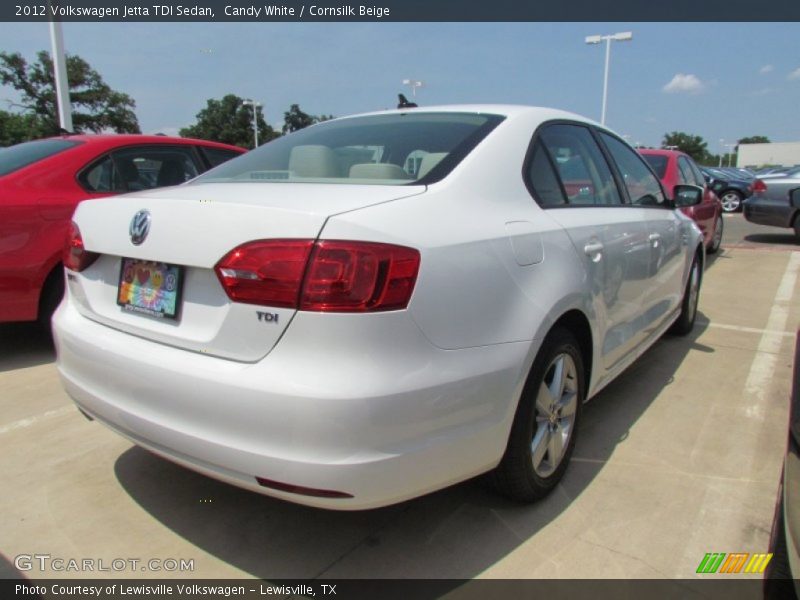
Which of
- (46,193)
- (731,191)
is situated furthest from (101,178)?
(731,191)

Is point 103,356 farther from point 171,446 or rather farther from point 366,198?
point 366,198

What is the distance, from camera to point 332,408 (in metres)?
1.57

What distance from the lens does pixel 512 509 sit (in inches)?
91.3

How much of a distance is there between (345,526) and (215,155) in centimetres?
400

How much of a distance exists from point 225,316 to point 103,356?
585mm

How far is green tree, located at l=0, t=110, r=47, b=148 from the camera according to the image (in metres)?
32.0

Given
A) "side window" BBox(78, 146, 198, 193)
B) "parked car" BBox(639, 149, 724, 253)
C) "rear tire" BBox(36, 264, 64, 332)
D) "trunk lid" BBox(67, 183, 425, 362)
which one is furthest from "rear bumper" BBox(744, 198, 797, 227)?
"rear tire" BBox(36, 264, 64, 332)

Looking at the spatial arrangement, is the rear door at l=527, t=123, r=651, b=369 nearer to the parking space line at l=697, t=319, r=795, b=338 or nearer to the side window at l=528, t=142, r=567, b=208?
the side window at l=528, t=142, r=567, b=208

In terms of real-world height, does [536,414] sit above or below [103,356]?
below

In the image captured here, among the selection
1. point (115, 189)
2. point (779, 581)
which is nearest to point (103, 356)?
point (779, 581)

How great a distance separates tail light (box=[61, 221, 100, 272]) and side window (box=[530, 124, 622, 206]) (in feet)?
5.75

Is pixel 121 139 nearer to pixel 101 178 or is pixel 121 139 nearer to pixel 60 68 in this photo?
pixel 101 178

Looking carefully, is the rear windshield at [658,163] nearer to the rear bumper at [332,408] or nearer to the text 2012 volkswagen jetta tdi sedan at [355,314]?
the text 2012 volkswagen jetta tdi sedan at [355,314]

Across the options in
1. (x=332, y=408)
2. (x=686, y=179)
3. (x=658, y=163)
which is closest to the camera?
(x=332, y=408)
